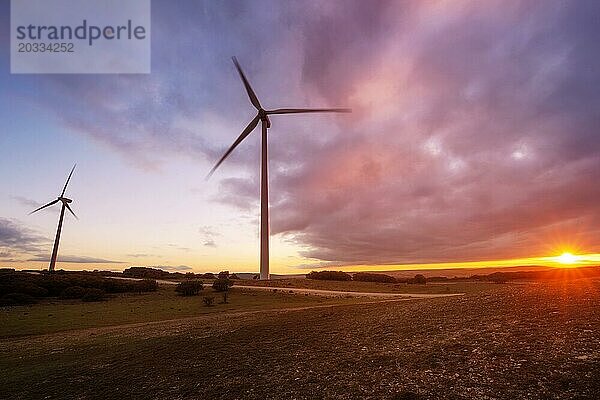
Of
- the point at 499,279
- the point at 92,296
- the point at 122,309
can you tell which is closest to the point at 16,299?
the point at 92,296

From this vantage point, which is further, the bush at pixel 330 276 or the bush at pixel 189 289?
the bush at pixel 330 276

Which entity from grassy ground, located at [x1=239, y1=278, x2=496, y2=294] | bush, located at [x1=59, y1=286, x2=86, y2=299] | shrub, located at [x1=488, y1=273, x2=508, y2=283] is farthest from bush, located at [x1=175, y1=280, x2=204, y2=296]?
shrub, located at [x1=488, y1=273, x2=508, y2=283]

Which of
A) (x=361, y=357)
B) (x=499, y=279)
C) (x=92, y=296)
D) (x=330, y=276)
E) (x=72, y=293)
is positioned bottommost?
(x=499, y=279)

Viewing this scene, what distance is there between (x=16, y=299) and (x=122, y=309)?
1850 centimetres

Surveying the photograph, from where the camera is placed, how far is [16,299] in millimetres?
54719

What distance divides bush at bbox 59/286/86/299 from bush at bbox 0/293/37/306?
178 inches

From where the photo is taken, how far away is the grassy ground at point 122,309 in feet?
127

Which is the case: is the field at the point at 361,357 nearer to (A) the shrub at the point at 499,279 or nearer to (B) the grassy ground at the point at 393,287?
(B) the grassy ground at the point at 393,287

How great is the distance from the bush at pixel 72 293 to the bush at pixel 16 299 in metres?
4.51

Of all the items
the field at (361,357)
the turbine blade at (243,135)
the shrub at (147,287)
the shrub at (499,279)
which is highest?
the turbine blade at (243,135)

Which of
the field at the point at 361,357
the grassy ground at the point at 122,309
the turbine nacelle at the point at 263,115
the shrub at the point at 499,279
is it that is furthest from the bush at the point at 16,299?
the shrub at the point at 499,279

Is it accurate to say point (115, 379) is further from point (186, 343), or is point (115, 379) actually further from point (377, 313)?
point (377, 313)

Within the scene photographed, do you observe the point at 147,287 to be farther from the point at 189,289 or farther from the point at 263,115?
the point at 263,115

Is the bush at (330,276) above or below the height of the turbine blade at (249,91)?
below
